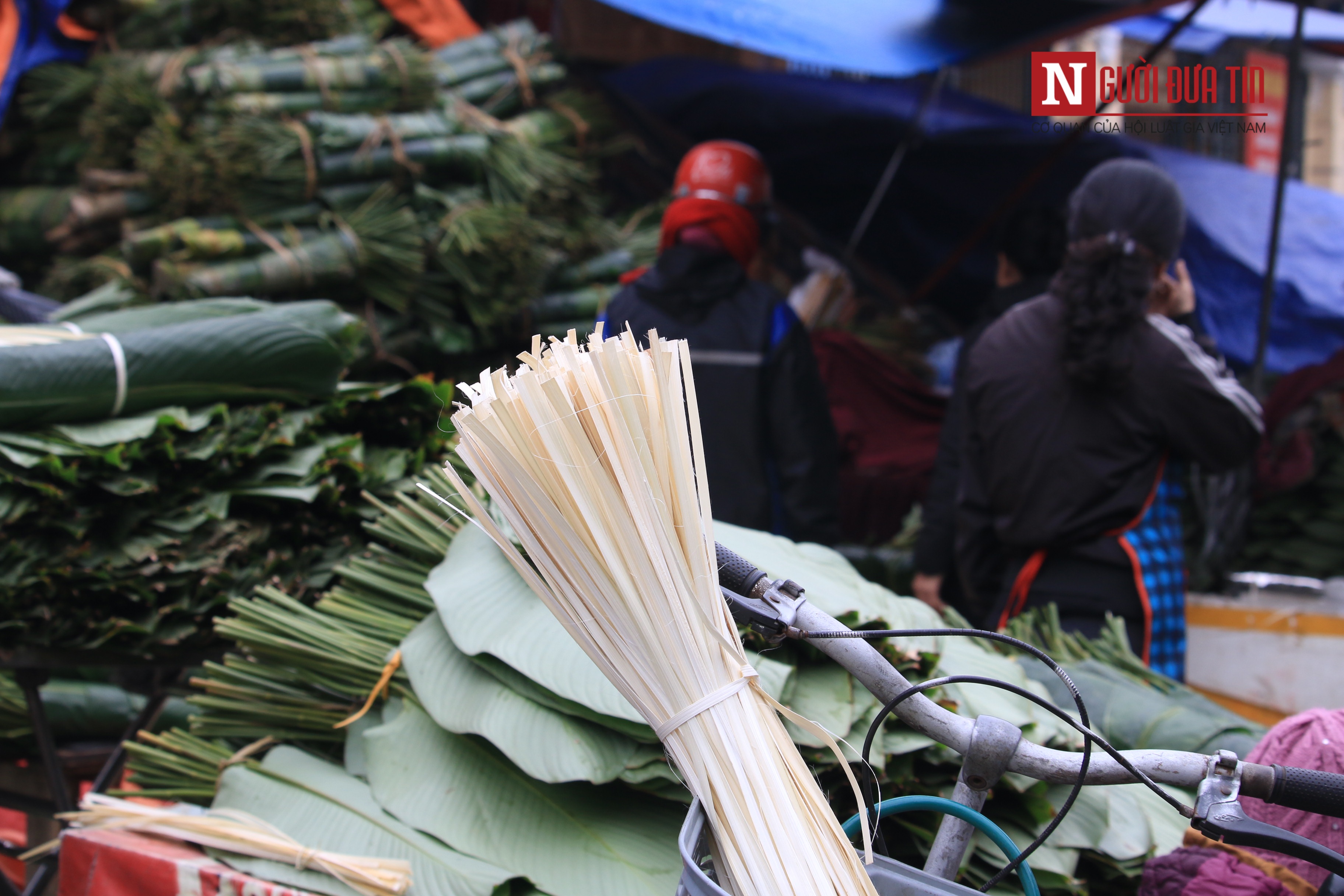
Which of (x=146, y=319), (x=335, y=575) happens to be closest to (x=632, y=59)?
(x=146, y=319)

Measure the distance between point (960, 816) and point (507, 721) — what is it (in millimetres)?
691

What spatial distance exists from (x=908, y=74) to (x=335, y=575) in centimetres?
276

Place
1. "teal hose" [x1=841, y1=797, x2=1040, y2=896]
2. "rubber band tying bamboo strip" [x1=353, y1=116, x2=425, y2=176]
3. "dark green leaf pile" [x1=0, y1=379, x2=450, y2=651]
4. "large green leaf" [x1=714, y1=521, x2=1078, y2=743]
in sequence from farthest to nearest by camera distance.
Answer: "rubber band tying bamboo strip" [x1=353, y1=116, x2=425, y2=176]
"dark green leaf pile" [x1=0, y1=379, x2=450, y2=651]
"large green leaf" [x1=714, y1=521, x2=1078, y2=743]
"teal hose" [x1=841, y1=797, x2=1040, y2=896]

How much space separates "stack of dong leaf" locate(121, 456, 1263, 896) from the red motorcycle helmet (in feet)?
5.25

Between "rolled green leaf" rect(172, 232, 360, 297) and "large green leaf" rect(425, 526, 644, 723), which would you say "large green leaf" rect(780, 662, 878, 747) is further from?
"rolled green leaf" rect(172, 232, 360, 297)

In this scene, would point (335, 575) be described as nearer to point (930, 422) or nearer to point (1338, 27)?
point (930, 422)

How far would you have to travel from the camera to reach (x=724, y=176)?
120 inches

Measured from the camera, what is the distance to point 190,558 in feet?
5.98

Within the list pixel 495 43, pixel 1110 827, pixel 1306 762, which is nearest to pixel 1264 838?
pixel 1306 762

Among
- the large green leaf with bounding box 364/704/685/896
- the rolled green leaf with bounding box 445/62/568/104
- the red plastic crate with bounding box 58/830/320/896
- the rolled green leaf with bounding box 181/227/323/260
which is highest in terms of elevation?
the rolled green leaf with bounding box 445/62/568/104

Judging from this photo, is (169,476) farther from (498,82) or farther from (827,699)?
(498,82)

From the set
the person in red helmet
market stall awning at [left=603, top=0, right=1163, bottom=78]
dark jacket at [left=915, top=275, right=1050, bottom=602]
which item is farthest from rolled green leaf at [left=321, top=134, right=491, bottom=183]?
dark jacket at [left=915, top=275, right=1050, bottom=602]

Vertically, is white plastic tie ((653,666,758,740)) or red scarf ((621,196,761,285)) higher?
red scarf ((621,196,761,285))

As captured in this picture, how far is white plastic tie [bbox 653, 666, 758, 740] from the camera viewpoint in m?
0.79
